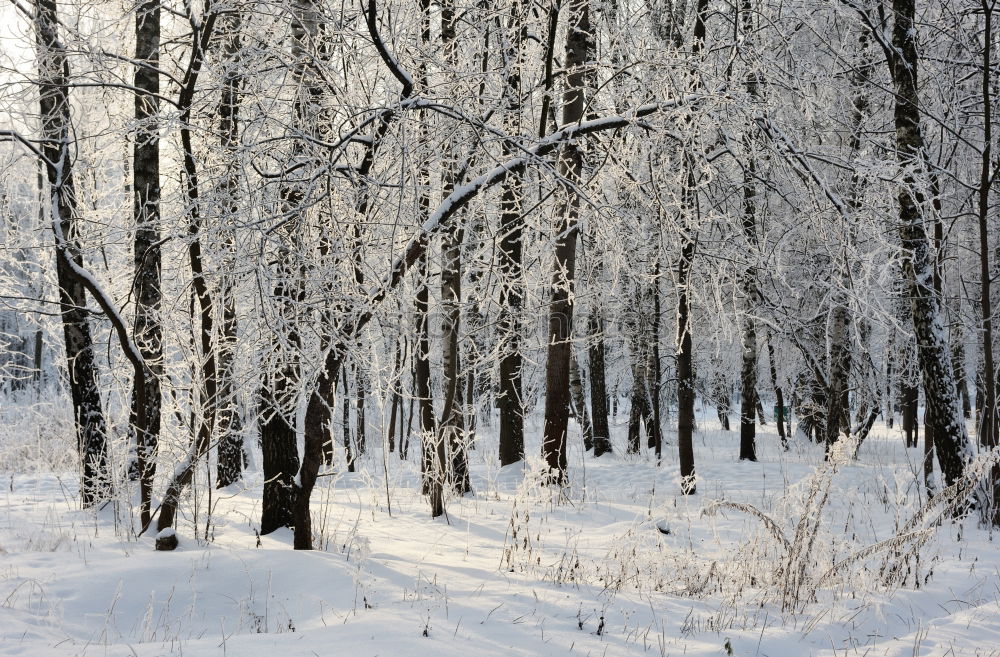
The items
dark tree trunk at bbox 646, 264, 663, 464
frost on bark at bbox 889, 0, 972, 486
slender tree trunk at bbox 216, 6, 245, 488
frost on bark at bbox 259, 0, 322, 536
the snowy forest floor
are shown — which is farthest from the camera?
dark tree trunk at bbox 646, 264, 663, 464

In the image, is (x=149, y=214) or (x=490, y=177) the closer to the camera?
(x=490, y=177)

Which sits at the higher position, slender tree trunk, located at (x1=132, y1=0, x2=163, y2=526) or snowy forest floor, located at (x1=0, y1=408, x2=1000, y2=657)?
slender tree trunk, located at (x1=132, y1=0, x2=163, y2=526)

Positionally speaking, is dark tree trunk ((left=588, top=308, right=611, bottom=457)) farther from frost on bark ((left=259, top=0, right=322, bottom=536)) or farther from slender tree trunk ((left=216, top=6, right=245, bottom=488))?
frost on bark ((left=259, top=0, right=322, bottom=536))

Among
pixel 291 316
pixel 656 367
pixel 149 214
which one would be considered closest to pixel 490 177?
pixel 291 316

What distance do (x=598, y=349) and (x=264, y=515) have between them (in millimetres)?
10617

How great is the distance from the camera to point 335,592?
408 centimetres

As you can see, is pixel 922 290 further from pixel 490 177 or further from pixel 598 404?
pixel 598 404

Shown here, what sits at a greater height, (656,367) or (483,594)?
(656,367)

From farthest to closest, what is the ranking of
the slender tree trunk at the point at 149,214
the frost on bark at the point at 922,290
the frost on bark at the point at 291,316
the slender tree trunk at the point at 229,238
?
the frost on bark at the point at 922,290 → the slender tree trunk at the point at 149,214 → the slender tree trunk at the point at 229,238 → the frost on bark at the point at 291,316

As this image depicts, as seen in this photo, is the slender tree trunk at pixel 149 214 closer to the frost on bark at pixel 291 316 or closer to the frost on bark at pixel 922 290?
the frost on bark at pixel 291 316

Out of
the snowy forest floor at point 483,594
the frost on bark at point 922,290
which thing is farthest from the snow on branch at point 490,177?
the frost on bark at point 922,290

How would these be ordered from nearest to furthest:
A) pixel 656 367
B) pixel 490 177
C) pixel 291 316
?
pixel 291 316 → pixel 490 177 → pixel 656 367

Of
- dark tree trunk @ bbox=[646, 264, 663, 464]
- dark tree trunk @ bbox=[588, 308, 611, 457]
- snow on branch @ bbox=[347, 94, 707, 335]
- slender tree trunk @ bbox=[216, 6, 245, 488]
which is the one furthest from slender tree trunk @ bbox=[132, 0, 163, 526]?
dark tree trunk @ bbox=[646, 264, 663, 464]

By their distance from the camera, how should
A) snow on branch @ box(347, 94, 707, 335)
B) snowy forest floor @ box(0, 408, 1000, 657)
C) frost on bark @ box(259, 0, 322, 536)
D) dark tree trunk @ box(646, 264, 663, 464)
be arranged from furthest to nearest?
dark tree trunk @ box(646, 264, 663, 464) < snow on branch @ box(347, 94, 707, 335) < frost on bark @ box(259, 0, 322, 536) < snowy forest floor @ box(0, 408, 1000, 657)
